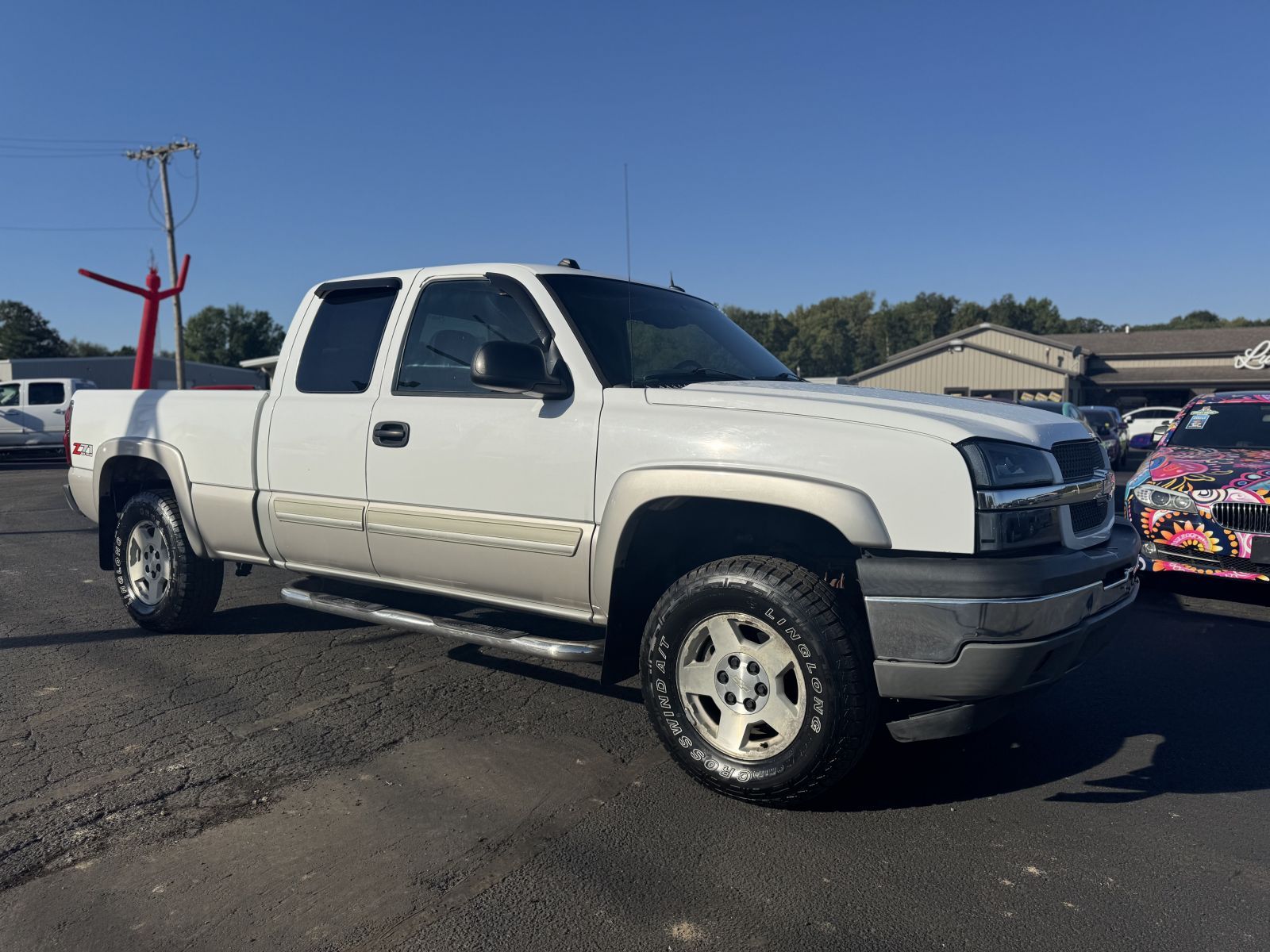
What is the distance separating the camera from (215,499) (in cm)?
520

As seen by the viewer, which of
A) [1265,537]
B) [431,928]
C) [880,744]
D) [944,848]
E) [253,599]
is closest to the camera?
[431,928]

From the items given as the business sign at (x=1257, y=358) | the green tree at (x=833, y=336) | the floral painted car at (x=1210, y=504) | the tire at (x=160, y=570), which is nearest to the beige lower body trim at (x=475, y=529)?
the tire at (x=160, y=570)

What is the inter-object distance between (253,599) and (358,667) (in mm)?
2114

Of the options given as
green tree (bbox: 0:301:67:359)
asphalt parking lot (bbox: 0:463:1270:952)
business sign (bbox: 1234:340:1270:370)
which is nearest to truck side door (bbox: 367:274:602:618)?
asphalt parking lot (bbox: 0:463:1270:952)

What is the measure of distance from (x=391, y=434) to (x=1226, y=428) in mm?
6833

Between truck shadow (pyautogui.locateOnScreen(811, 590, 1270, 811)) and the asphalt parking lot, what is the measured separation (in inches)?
0.7

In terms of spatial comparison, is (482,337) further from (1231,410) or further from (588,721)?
(1231,410)

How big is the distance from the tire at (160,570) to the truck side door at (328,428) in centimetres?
91

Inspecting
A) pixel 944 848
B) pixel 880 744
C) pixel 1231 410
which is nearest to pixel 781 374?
pixel 880 744

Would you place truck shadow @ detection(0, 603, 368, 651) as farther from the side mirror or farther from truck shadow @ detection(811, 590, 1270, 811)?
truck shadow @ detection(811, 590, 1270, 811)

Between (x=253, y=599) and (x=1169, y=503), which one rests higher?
(x=1169, y=503)

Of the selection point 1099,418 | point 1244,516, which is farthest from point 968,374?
point 1244,516

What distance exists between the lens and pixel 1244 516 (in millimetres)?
6398

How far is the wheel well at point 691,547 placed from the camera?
3.57m
